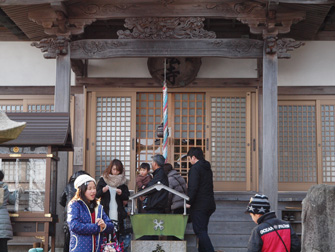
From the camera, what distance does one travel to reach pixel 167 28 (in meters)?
11.1

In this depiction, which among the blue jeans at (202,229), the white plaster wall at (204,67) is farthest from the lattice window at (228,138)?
the blue jeans at (202,229)

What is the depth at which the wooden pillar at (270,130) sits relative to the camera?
10.5 metres

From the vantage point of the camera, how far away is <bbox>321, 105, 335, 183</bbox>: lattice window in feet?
42.9

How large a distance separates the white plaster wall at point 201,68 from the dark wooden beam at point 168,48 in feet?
7.00

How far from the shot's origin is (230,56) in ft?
36.3

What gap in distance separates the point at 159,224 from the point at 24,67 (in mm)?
6020

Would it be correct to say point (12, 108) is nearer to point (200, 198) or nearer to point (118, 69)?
point (118, 69)

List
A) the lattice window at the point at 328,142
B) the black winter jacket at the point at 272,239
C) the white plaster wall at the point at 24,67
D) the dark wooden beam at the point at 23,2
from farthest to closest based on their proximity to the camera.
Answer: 1. the white plaster wall at the point at 24,67
2. the lattice window at the point at 328,142
3. the dark wooden beam at the point at 23,2
4. the black winter jacket at the point at 272,239

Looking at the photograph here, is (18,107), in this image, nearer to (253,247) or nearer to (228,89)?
(228,89)

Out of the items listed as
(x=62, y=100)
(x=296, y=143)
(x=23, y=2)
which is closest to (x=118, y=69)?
(x=62, y=100)

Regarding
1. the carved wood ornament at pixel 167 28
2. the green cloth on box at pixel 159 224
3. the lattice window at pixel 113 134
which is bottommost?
the green cloth on box at pixel 159 224

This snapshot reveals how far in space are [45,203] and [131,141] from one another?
413 centimetres

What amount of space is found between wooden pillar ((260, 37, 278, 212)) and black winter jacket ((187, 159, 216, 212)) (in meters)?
1.48

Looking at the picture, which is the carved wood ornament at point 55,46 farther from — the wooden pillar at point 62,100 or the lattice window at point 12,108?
the lattice window at point 12,108
